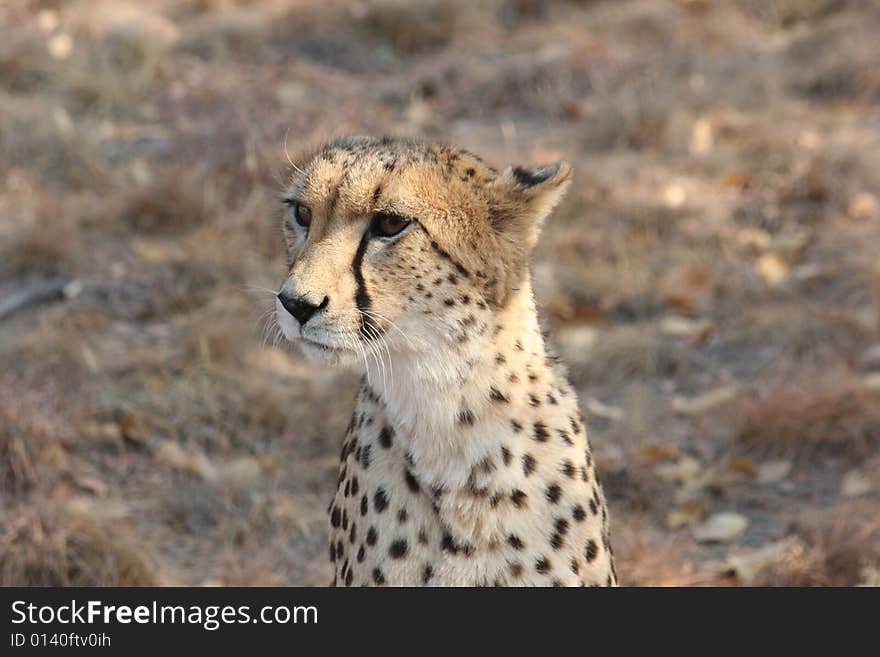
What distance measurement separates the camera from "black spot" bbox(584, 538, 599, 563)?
235 cm

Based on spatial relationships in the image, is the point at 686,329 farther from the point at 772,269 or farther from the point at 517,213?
the point at 517,213

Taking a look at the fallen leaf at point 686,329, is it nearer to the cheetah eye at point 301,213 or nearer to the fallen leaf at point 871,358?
the fallen leaf at point 871,358

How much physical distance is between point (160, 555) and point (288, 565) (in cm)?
33

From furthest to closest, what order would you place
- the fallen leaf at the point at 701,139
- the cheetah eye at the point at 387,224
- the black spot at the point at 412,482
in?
the fallen leaf at the point at 701,139 < the black spot at the point at 412,482 < the cheetah eye at the point at 387,224

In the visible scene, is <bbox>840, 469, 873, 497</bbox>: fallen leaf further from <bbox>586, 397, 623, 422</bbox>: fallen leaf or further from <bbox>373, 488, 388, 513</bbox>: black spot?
<bbox>373, 488, 388, 513</bbox>: black spot

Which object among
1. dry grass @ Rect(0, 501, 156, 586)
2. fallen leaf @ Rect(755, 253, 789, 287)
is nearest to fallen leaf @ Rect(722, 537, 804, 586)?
dry grass @ Rect(0, 501, 156, 586)

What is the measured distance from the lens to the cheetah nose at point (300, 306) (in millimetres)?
2109

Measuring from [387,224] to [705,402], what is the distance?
2161 millimetres

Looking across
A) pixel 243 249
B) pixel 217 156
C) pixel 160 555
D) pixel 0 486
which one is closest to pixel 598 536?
pixel 160 555

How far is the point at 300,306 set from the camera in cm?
212

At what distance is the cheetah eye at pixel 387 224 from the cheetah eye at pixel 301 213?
0.41 feet

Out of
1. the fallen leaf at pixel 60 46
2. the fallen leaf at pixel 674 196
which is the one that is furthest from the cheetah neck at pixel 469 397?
the fallen leaf at pixel 60 46

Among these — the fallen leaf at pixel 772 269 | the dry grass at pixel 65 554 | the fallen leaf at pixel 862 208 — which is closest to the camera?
the dry grass at pixel 65 554
